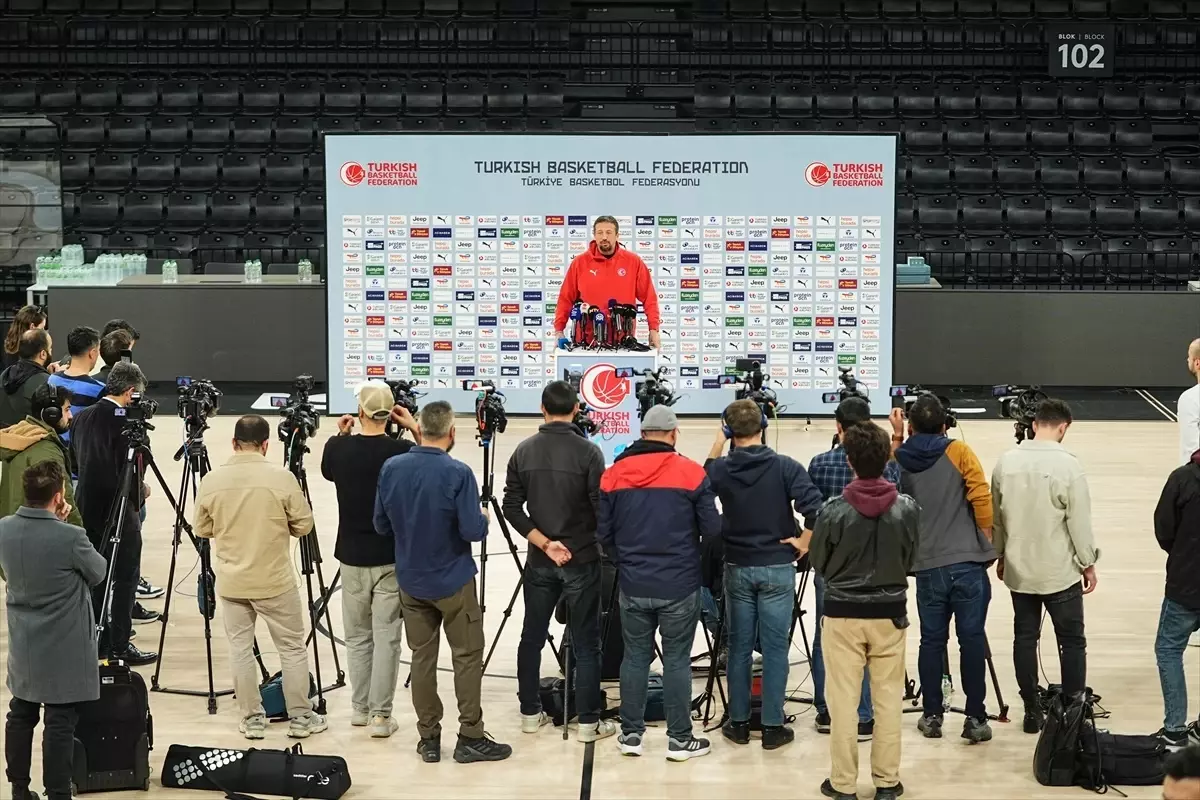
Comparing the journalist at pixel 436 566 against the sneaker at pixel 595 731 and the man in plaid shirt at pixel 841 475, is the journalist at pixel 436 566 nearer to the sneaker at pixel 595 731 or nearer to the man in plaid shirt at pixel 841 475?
the sneaker at pixel 595 731

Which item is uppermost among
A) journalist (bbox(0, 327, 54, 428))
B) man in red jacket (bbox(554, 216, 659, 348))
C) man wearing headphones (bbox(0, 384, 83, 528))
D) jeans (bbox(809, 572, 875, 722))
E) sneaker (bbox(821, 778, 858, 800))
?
man in red jacket (bbox(554, 216, 659, 348))

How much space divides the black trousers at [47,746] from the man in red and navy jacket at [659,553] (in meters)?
2.49

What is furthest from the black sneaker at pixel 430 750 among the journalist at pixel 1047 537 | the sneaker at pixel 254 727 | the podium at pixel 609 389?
the podium at pixel 609 389

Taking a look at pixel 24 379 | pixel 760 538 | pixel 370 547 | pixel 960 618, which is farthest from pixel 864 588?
pixel 24 379

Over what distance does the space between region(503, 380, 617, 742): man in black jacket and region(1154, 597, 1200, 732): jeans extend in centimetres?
269

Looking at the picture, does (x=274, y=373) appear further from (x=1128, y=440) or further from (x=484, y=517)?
(x=484, y=517)

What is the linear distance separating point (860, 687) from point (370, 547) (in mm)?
2463

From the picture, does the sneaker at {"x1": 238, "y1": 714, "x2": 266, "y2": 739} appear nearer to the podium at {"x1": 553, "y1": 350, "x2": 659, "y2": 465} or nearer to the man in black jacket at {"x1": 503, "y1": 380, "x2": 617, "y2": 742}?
the man in black jacket at {"x1": 503, "y1": 380, "x2": 617, "y2": 742}

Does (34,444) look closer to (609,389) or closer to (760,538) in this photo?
(760,538)

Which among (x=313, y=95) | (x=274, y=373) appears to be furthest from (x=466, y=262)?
(x=313, y=95)

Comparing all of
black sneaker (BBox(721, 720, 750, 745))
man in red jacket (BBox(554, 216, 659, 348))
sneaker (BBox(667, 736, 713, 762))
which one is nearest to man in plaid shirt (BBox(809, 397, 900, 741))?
black sneaker (BBox(721, 720, 750, 745))

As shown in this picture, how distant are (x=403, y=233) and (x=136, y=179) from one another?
6356 millimetres

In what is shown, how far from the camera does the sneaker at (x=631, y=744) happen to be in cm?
731

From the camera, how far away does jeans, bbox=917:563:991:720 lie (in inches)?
290
